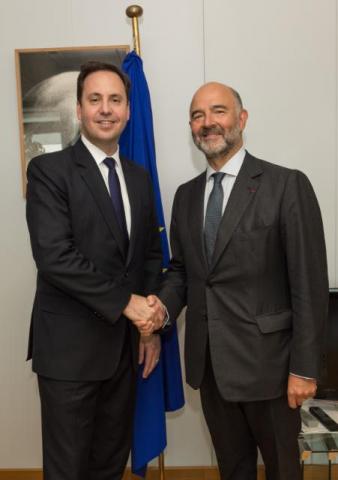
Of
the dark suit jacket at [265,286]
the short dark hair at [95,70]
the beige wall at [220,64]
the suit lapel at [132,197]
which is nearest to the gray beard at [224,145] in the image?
the dark suit jacket at [265,286]

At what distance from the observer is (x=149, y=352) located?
1.97 m

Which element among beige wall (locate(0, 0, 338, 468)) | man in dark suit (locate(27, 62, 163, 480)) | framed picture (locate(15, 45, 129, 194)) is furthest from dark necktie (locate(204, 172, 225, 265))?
framed picture (locate(15, 45, 129, 194))

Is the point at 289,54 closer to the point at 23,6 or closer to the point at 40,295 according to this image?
the point at 23,6

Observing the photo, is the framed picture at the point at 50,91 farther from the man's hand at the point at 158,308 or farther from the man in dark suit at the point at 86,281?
the man's hand at the point at 158,308

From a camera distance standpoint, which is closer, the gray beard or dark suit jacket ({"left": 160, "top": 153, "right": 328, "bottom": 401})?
dark suit jacket ({"left": 160, "top": 153, "right": 328, "bottom": 401})

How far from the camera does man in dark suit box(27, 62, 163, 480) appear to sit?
160 centimetres

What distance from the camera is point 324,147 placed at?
2471 mm

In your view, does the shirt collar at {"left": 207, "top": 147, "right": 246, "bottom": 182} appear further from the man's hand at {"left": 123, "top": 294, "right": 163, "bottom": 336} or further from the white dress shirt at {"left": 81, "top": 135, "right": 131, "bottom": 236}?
the man's hand at {"left": 123, "top": 294, "right": 163, "bottom": 336}

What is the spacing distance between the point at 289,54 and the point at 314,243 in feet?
4.32

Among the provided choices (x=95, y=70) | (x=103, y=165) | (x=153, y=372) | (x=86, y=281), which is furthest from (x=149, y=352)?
(x=95, y=70)

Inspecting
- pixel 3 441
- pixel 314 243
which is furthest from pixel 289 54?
pixel 3 441

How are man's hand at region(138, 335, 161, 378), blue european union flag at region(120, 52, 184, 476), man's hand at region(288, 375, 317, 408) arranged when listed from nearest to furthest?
man's hand at region(288, 375, 317, 408) → man's hand at region(138, 335, 161, 378) → blue european union flag at region(120, 52, 184, 476)

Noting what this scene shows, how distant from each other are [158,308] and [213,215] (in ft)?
1.36

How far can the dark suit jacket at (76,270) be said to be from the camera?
158 cm
